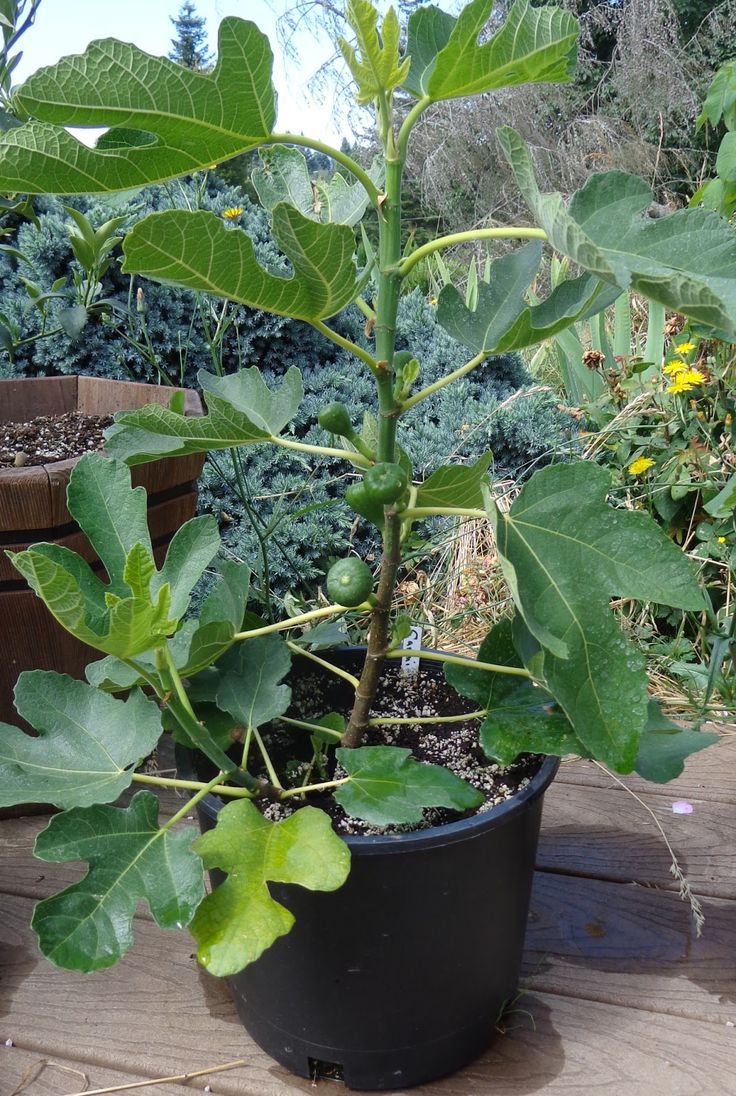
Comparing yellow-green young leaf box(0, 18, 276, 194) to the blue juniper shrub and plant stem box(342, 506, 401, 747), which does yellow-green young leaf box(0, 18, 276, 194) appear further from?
the blue juniper shrub

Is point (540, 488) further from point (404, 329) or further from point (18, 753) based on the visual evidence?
point (404, 329)

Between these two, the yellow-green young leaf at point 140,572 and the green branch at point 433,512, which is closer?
the yellow-green young leaf at point 140,572

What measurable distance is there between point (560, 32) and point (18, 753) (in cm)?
76

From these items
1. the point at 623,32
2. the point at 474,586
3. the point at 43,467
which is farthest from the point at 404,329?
the point at 623,32

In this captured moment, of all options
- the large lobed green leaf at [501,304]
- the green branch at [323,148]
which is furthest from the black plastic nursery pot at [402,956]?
the green branch at [323,148]

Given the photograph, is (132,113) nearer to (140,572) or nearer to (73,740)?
(140,572)

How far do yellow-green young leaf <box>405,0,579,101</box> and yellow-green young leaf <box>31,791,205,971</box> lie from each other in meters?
0.64

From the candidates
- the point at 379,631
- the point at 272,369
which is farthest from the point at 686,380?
the point at 379,631

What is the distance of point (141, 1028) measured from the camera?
1.01 meters

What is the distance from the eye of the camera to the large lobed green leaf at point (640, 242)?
1.77 ft

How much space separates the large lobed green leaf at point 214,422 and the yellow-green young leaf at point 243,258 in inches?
4.6

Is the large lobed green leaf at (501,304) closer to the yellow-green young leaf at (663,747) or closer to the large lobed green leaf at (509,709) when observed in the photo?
the large lobed green leaf at (509,709)

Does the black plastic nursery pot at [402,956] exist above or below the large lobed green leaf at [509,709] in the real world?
below

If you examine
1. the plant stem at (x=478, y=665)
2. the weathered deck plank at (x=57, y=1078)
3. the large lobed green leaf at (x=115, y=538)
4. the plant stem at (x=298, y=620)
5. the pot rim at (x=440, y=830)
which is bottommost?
the weathered deck plank at (x=57, y=1078)
